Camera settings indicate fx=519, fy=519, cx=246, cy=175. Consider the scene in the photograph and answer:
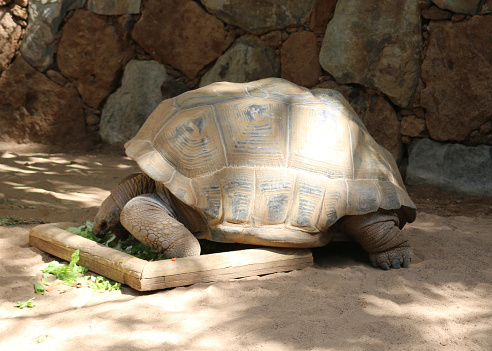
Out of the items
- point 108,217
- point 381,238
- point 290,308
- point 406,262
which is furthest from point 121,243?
point 406,262

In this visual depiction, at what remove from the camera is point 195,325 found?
231 cm

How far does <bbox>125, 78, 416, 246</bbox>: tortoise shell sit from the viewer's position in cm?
301

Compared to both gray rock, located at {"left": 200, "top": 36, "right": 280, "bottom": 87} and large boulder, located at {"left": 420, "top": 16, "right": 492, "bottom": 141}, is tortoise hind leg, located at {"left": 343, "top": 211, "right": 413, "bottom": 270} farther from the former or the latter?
gray rock, located at {"left": 200, "top": 36, "right": 280, "bottom": 87}

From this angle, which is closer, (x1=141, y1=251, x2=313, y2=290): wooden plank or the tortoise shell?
(x1=141, y1=251, x2=313, y2=290): wooden plank

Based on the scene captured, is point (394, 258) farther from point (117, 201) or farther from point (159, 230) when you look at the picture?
point (117, 201)

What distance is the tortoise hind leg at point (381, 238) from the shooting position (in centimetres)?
320

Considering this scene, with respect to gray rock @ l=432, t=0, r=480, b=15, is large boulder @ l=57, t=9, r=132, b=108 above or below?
below

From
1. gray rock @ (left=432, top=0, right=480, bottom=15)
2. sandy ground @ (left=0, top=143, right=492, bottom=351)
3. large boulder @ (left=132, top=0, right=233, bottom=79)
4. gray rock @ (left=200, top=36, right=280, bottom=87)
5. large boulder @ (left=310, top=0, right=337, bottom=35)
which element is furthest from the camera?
large boulder @ (left=132, top=0, right=233, bottom=79)

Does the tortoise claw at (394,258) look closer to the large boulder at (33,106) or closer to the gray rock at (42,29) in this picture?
the large boulder at (33,106)

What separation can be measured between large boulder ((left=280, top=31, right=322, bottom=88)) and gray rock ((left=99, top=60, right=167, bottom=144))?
5.41 ft

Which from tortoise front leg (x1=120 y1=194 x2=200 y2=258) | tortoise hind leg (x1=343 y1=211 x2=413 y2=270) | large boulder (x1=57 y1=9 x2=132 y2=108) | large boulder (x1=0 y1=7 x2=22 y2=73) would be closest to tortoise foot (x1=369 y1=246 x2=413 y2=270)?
tortoise hind leg (x1=343 y1=211 x2=413 y2=270)

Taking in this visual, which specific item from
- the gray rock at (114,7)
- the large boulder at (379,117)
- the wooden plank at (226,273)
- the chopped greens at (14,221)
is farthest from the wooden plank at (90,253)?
the gray rock at (114,7)

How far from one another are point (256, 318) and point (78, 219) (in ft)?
7.14

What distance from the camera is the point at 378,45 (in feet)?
17.4
